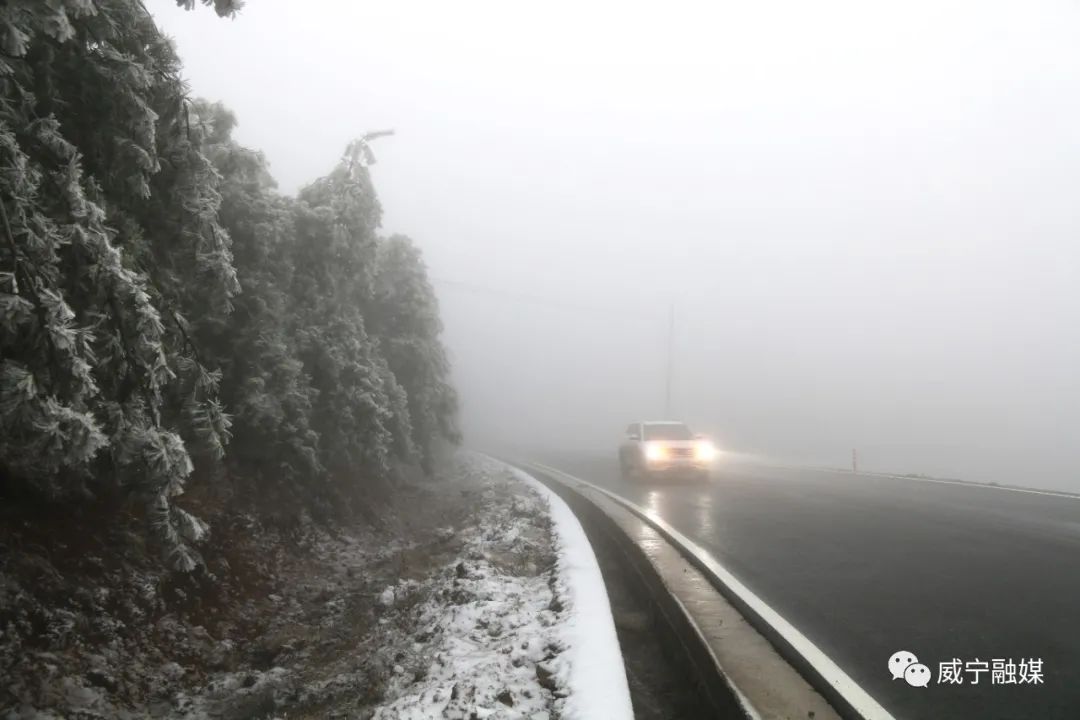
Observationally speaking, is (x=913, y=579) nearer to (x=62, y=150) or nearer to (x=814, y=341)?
(x=62, y=150)

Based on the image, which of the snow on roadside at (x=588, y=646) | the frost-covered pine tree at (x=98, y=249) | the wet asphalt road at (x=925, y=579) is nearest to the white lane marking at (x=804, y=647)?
the wet asphalt road at (x=925, y=579)

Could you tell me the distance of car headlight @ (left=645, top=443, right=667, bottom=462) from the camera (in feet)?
53.0

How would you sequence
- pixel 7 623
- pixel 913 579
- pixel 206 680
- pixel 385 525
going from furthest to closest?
pixel 385 525 < pixel 913 579 < pixel 206 680 < pixel 7 623

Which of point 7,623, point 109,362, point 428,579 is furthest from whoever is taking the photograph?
point 428,579

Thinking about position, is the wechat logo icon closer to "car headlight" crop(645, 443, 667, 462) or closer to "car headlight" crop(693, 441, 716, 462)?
"car headlight" crop(645, 443, 667, 462)

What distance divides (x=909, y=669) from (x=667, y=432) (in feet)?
44.4

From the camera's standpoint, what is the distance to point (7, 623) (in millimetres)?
4512

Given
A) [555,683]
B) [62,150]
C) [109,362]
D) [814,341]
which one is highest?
[814,341]

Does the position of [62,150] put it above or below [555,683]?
above

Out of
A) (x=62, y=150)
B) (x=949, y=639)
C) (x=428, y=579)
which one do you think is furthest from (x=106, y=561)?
(x=949, y=639)

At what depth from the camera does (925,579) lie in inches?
230

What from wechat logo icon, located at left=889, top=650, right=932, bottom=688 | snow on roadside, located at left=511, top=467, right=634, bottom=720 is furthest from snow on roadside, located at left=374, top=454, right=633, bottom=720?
wechat logo icon, located at left=889, top=650, right=932, bottom=688

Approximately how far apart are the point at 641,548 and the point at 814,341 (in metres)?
119

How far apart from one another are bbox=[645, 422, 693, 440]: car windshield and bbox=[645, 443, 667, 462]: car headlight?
2.53ft
